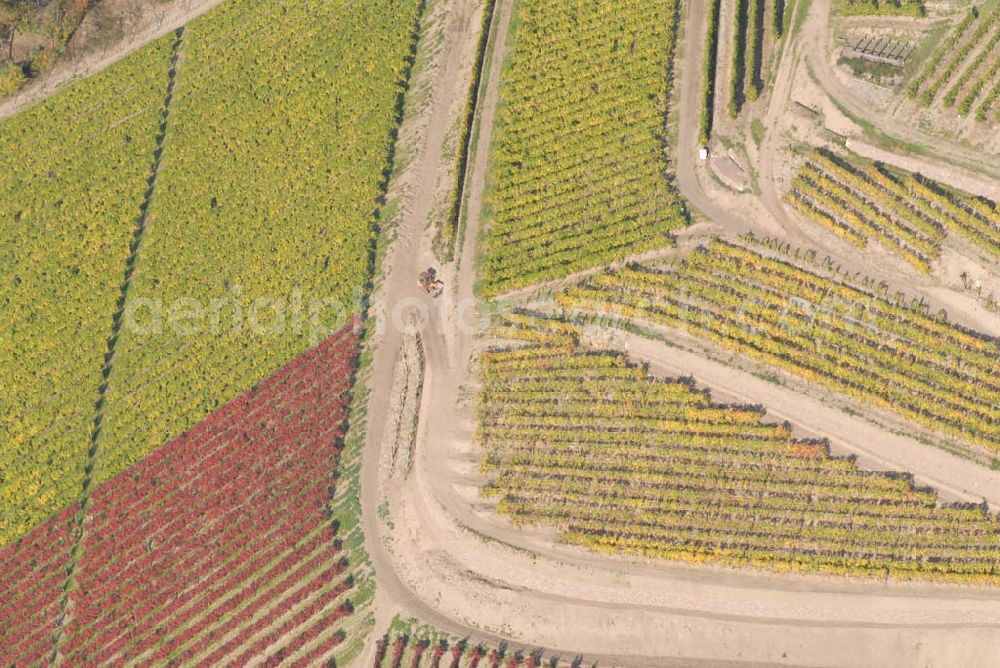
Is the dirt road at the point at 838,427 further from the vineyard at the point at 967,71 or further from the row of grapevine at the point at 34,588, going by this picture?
the row of grapevine at the point at 34,588

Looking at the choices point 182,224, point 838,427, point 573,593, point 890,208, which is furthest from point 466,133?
point 573,593

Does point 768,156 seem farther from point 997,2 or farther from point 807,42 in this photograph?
point 997,2

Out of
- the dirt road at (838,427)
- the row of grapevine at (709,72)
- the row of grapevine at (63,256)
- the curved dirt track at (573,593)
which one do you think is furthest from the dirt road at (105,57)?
the dirt road at (838,427)

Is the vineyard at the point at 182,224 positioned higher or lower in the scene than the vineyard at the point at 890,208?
higher

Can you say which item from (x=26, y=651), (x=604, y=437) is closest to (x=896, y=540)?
(x=604, y=437)

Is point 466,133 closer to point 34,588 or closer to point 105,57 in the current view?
point 105,57

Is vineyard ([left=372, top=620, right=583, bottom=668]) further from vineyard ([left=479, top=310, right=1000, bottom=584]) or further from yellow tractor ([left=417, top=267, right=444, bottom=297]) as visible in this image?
yellow tractor ([left=417, top=267, right=444, bottom=297])
